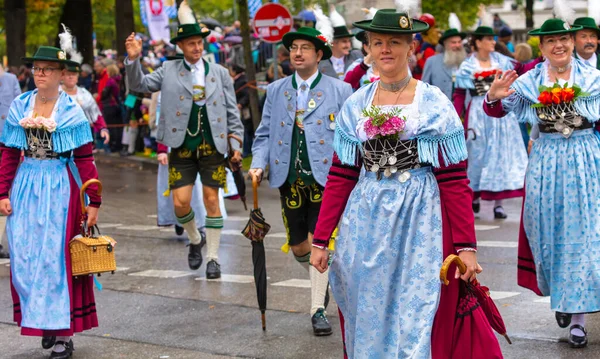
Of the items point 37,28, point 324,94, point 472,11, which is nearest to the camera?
point 324,94

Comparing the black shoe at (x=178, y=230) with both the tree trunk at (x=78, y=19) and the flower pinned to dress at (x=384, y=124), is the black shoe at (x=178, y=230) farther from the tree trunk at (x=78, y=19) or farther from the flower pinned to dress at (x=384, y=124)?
the tree trunk at (x=78, y=19)

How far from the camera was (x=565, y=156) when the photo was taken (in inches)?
285

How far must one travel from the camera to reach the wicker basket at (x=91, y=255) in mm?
7105

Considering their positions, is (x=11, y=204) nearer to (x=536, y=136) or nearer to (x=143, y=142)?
(x=536, y=136)

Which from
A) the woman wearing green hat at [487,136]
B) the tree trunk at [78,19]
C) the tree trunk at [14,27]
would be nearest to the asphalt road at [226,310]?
the woman wearing green hat at [487,136]

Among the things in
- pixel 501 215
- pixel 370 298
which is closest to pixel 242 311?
pixel 370 298

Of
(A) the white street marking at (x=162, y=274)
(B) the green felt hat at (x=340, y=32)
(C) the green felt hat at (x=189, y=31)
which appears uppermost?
(C) the green felt hat at (x=189, y=31)

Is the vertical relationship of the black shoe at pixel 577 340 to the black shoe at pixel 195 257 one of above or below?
above

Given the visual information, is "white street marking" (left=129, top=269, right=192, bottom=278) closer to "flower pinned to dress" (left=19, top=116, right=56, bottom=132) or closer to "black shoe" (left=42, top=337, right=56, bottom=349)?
"black shoe" (left=42, top=337, right=56, bottom=349)

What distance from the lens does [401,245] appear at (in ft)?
17.6

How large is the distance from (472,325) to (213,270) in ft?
15.8

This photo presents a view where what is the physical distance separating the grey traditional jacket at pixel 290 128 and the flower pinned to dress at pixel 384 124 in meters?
2.25

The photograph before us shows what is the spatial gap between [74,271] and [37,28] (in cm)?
3961

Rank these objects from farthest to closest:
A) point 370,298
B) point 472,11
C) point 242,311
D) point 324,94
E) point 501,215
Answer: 1. point 472,11
2. point 501,215
3. point 242,311
4. point 324,94
5. point 370,298
